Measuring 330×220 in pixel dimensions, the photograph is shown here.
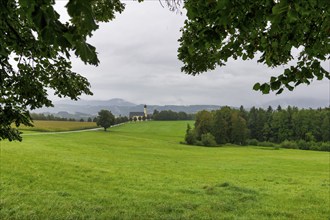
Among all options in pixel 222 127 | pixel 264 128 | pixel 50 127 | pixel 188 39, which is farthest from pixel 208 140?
pixel 188 39

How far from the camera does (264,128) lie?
382ft

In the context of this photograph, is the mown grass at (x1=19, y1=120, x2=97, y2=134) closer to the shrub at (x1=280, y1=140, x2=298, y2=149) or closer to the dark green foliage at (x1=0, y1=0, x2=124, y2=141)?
the shrub at (x1=280, y1=140, x2=298, y2=149)

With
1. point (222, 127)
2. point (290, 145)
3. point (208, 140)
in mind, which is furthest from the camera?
point (222, 127)

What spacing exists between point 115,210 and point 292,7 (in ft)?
32.4

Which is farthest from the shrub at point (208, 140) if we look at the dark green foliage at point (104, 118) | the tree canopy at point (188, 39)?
the tree canopy at point (188, 39)

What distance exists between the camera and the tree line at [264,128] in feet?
323

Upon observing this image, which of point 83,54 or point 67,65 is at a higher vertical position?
point 67,65

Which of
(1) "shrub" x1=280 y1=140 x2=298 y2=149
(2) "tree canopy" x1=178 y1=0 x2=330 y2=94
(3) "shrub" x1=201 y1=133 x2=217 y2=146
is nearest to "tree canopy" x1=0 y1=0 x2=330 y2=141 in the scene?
(2) "tree canopy" x1=178 y1=0 x2=330 y2=94

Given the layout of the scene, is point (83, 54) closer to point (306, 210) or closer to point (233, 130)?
point (306, 210)

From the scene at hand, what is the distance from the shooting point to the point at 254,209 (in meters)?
12.0

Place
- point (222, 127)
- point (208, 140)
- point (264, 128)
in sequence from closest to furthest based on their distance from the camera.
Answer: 1. point (208, 140)
2. point (222, 127)
3. point (264, 128)

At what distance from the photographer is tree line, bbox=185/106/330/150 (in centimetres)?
9856

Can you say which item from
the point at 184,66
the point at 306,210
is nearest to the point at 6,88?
the point at 184,66

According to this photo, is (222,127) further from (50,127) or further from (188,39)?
(188,39)
